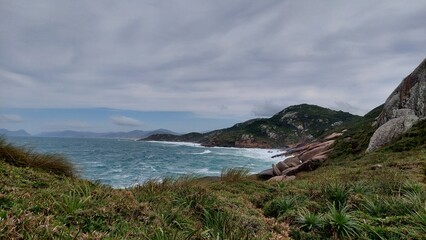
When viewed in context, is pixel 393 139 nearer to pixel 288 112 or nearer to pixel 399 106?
pixel 399 106

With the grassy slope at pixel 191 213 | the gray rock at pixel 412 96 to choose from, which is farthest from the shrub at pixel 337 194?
the gray rock at pixel 412 96

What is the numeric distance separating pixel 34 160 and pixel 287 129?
13091cm

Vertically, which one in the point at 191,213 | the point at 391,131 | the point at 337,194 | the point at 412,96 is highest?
the point at 412,96

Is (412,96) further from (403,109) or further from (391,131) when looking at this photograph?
(391,131)

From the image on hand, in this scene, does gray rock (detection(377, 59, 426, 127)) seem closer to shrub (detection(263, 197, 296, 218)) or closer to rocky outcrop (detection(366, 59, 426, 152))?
rocky outcrop (detection(366, 59, 426, 152))

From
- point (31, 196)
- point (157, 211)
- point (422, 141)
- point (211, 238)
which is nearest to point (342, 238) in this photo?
point (211, 238)

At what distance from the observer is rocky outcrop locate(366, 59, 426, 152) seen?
2112 centimetres

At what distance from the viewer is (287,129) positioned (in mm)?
134125

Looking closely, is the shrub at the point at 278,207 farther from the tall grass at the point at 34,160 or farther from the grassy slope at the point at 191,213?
the tall grass at the point at 34,160

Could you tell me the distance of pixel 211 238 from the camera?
419 centimetres

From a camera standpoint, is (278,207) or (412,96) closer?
(278,207)

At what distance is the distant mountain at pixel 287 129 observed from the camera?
116 metres

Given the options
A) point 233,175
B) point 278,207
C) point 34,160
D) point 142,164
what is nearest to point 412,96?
point 233,175

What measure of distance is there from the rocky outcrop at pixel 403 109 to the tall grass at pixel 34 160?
62.1 ft
